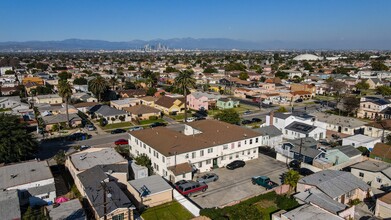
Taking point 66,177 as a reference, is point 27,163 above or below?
above

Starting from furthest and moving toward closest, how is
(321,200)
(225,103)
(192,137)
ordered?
(225,103) < (192,137) < (321,200)

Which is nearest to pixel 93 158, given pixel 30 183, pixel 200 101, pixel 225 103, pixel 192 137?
pixel 30 183

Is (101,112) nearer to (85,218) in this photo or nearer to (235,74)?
(85,218)

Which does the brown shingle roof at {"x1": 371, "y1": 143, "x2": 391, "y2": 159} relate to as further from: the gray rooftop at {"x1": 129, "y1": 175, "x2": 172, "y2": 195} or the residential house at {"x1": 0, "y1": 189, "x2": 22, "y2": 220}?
the residential house at {"x1": 0, "y1": 189, "x2": 22, "y2": 220}

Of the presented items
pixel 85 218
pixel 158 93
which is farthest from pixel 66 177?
pixel 158 93

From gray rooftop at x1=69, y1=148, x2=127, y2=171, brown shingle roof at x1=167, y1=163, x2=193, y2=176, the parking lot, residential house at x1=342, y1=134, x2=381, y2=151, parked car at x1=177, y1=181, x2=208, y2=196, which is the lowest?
the parking lot

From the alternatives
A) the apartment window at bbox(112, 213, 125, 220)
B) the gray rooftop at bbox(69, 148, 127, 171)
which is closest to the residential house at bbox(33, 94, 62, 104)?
the gray rooftop at bbox(69, 148, 127, 171)

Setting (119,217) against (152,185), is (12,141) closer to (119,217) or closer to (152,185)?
(152,185)
